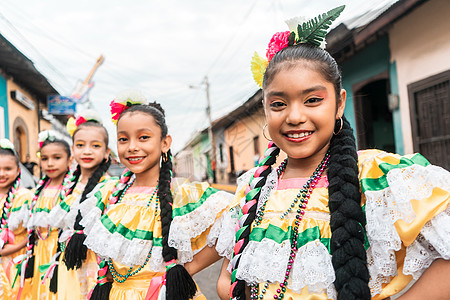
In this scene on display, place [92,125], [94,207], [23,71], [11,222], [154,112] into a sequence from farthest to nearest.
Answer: [23,71]
[11,222]
[92,125]
[94,207]
[154,112]

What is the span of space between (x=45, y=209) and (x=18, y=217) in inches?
13.6

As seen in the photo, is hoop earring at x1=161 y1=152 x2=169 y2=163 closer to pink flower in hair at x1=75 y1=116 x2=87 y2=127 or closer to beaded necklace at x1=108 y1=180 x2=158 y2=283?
beaded necklace at x1=108 y1=180 x2=158 y2=283

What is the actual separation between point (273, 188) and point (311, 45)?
0.62 meters

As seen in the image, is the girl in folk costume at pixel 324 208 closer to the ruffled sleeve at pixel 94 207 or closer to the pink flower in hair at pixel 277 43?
the pink flower in hair at pixel 277 43

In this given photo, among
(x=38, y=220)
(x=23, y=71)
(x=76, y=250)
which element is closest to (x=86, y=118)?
(x=38, y=220)

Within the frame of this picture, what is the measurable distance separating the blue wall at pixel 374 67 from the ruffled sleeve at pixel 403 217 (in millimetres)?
5132

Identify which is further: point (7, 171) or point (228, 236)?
point (7, 171)

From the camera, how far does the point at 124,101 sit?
2.31 m

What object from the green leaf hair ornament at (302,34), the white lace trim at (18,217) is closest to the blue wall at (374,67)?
the green leaf hair ornament at (302,34)

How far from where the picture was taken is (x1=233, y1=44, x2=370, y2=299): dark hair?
112cm

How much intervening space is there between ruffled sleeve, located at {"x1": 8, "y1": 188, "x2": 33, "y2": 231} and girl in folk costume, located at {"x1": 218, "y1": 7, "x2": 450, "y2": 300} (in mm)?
2550

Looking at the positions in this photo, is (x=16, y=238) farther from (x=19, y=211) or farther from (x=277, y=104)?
(x=277, y=104)

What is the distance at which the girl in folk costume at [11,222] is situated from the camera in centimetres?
317

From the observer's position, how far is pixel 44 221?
10.3 ft
